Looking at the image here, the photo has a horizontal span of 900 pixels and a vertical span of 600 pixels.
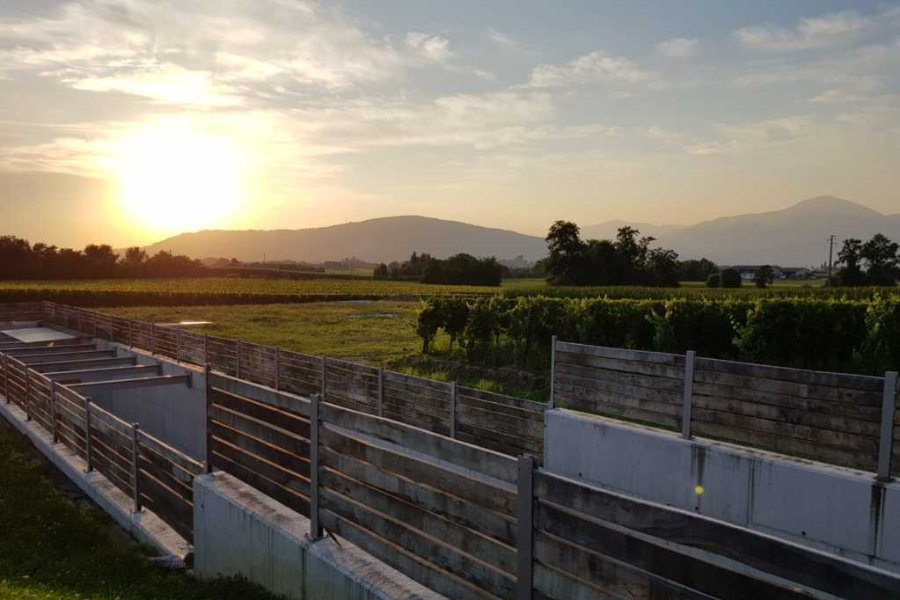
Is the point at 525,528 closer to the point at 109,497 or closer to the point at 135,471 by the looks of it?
the point at 135,471

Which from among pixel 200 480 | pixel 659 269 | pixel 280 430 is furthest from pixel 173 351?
pixel 659 269

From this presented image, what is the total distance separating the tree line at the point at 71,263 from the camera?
80.9 meters

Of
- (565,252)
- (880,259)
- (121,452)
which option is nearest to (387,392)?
(121,452)

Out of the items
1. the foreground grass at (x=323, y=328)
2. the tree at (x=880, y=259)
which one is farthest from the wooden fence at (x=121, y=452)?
the tree at (x=880, y=259)

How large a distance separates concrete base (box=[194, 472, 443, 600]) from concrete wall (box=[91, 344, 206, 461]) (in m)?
9.47

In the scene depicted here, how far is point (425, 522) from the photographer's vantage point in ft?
13.2

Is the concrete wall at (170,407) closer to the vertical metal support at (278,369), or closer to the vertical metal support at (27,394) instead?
the vertical metal support at (278,369)

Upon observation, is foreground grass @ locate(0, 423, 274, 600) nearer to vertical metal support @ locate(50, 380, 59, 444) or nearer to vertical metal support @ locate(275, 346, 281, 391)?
vertical metal support @ locate(50, 380, 59, 444)

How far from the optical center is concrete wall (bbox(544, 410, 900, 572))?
6320mm

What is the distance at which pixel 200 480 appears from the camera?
6238 mm

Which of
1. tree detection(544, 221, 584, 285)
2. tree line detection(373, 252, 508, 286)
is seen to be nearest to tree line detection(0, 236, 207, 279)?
tree line detection(373, 252, 508, 286)

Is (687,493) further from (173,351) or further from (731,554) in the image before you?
(173,351)

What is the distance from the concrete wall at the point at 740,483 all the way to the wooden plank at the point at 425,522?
4.58m

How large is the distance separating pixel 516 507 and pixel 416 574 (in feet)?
3.65
